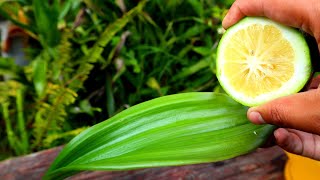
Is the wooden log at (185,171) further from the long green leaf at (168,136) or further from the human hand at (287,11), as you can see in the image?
the human hand at (287,11)

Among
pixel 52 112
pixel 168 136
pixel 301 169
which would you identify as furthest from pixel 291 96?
pixel 52 112

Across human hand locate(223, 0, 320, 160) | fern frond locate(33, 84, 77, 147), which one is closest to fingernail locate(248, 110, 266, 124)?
human hand locate(223, 0, 320, 160)

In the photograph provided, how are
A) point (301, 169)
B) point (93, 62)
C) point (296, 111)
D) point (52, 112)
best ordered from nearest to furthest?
1. point (296, 111)
2. point (301, 169)
3. point (52, 112)
4. point (93, 62)

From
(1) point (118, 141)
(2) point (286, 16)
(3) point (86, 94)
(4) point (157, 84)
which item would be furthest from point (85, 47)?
(2) point (286, 16)

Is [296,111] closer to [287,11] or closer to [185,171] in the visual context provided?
[287,11]

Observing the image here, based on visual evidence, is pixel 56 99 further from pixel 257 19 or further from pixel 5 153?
pixel 257 19
